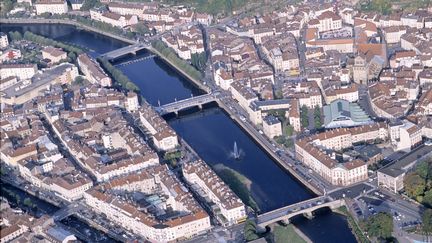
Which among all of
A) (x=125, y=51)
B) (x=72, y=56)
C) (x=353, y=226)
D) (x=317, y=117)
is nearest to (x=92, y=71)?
(x=72, y=56)

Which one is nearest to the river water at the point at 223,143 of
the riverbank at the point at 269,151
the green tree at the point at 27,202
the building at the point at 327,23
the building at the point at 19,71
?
the riverbank at the point at 269,151

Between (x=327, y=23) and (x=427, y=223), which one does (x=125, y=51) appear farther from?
(x=427, y=223)

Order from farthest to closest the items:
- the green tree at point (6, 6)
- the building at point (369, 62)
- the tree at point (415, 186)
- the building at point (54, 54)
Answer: the green tree at point (6, 6), the building at point (54, 54), the building at point (369, 62), the tree at point (415, 186)

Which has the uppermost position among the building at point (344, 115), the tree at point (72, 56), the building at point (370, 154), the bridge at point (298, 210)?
the tree at point (72, 56)

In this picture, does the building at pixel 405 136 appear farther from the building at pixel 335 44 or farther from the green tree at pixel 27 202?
the green tree at pixel 27 202

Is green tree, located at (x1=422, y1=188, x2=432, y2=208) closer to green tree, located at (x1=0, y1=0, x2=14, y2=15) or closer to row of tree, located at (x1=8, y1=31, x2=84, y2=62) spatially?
row of tree, located at (x1=8, y1=31, x2=84, y2=62)

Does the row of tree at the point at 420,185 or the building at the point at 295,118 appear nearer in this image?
the row of tree at the point at 420,185

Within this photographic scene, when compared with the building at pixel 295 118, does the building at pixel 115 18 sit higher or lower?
higher
